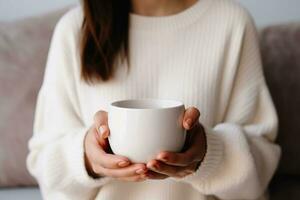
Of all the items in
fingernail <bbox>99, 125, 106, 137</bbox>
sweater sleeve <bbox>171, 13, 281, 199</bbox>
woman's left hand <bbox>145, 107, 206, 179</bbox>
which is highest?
fingernail <bbox>99, 125, 106, 137</bbox>

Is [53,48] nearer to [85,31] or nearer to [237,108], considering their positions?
[85,31]

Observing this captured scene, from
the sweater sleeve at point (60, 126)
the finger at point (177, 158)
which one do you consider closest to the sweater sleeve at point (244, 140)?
the finger at point (177, 158)

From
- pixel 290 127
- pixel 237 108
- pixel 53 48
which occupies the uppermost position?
pixel 53 48

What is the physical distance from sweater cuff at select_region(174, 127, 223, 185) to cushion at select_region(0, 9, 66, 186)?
515 millimetres

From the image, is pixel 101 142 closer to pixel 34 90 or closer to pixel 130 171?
pixel 130 171

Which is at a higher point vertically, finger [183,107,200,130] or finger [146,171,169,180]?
finger [183,107,200,130]

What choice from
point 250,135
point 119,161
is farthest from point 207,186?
point 119,161

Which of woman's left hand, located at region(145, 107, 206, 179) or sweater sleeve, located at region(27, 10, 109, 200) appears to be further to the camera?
sweater sleeve, located at region(27, 10, 109, 200)

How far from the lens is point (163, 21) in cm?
90

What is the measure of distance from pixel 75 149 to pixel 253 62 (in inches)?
15.0

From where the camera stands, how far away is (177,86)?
34.1 inches

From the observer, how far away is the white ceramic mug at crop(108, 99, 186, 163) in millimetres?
552

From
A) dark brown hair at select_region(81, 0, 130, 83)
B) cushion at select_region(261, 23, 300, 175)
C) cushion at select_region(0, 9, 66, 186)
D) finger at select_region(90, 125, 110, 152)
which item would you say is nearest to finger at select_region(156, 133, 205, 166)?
finger at select_region(90, 125, 110, 152)

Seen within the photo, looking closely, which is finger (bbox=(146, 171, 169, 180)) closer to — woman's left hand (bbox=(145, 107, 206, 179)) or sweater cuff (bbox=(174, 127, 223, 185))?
woman's left hand (bbox=(145, 107, 206, 179))
